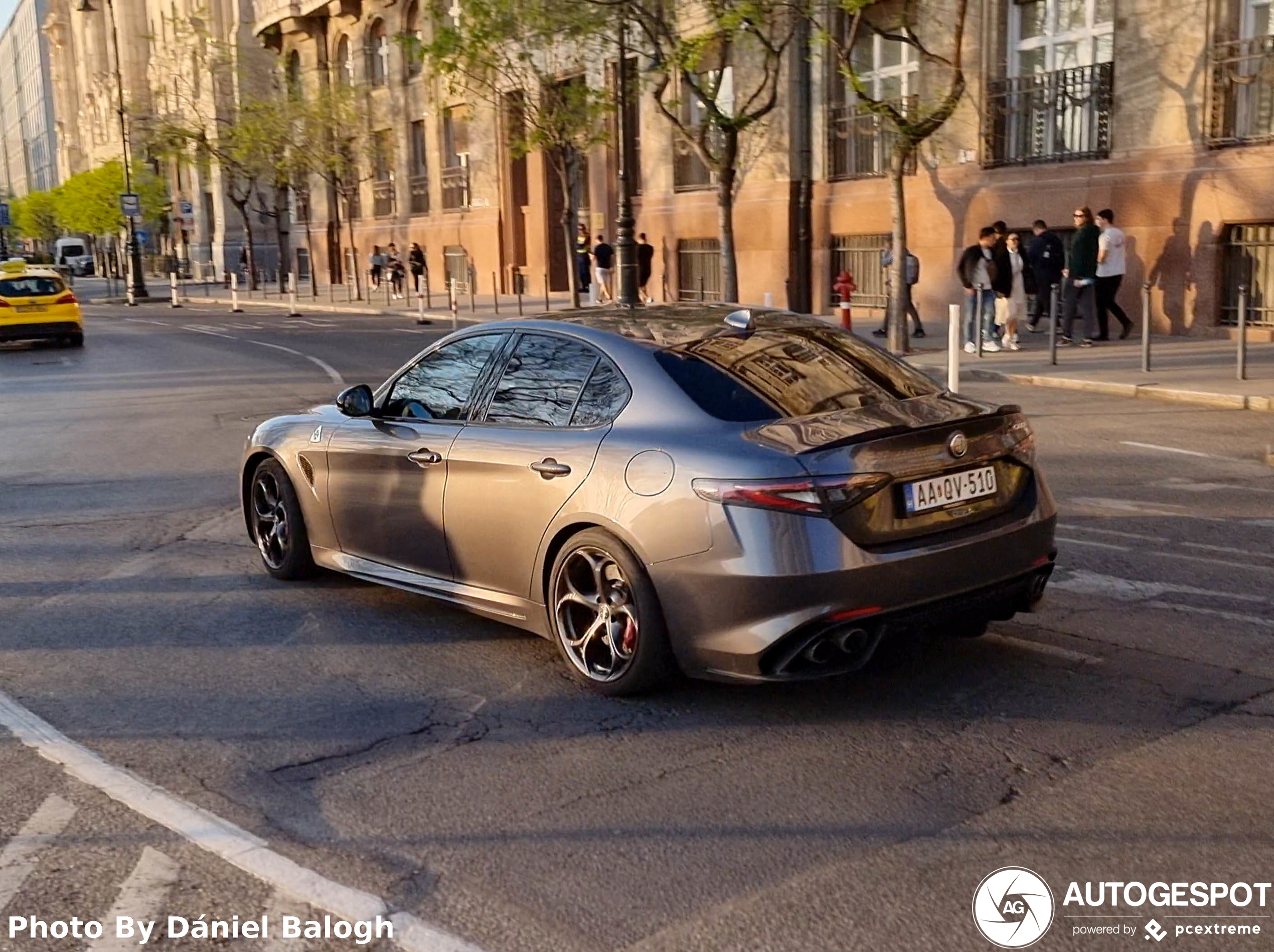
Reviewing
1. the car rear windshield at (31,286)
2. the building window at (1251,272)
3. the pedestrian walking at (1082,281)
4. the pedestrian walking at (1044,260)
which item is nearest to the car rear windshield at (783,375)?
the pedestrian walking at (1044,260)

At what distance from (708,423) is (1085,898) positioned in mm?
2197

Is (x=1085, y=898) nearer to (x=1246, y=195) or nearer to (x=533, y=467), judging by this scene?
(x=533, y=467)

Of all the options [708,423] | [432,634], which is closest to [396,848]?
[708,423]

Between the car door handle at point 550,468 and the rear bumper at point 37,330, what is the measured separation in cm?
2395

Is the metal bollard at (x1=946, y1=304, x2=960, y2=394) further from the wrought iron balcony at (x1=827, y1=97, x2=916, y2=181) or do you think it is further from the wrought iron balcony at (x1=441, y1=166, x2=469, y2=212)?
the wrought iron balcony at (x1=441, y1=166, x2=469, y2=212)

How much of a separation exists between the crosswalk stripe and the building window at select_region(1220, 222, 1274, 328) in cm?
1878

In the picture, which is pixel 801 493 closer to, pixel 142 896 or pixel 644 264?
pixel 142 896

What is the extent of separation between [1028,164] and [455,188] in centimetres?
2553

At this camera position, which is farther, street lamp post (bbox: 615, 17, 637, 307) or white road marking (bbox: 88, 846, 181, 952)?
street lamp post (bbox: 615, 17, 637, 307)

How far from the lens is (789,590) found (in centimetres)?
502

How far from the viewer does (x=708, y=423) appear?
17.5ft

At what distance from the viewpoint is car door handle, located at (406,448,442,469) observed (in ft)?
21.0

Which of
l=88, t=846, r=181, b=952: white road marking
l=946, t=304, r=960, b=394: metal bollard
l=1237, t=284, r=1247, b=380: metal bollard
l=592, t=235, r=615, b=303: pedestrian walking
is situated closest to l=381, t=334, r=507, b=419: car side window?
l=88, t=846, r=181, b=952: white road marking

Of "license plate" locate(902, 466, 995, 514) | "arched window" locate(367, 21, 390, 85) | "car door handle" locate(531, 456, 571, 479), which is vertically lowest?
"license plate" locate(902, 466, 995, 514)
